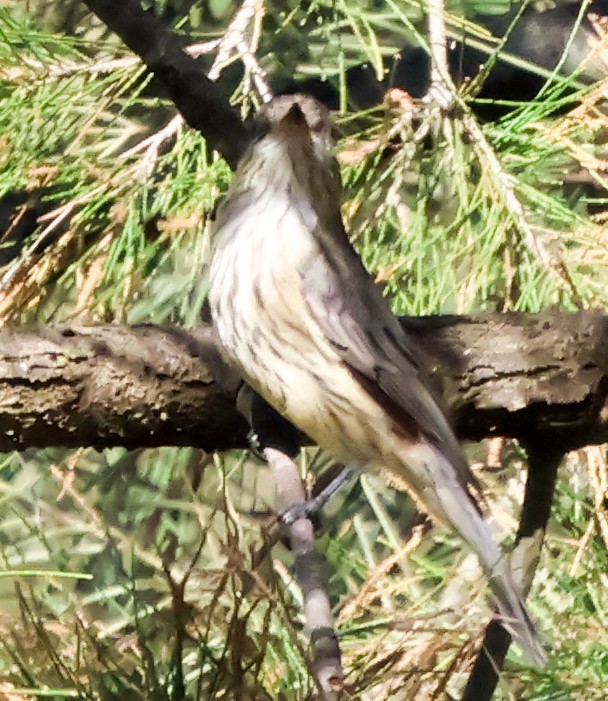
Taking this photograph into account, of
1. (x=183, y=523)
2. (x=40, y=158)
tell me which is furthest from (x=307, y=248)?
(x=183, y=523)

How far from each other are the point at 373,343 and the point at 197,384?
0.25m

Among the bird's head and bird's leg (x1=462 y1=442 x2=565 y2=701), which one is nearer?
bird's leg (x1=462 y1=442 x2=565 y2=701)

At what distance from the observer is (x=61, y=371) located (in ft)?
5.28

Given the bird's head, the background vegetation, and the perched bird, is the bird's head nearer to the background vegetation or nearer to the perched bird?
the perched bird

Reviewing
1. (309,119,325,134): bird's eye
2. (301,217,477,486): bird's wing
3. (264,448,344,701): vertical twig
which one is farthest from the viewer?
(309,119,325,134): bird's eye

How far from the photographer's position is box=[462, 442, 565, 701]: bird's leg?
1.64 m

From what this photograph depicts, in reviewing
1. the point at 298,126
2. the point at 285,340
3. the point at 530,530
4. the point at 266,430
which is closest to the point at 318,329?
the point at 285,340

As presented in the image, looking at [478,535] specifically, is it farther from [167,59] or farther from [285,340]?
[167,59]

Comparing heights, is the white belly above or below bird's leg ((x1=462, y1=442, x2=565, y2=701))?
above

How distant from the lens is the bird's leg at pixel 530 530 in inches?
64.5

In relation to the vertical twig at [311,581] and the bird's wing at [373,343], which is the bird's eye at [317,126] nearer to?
the bird's wing at [373,343]

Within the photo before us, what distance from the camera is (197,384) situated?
5.46 feet

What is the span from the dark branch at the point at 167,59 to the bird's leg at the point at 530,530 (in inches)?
25.5

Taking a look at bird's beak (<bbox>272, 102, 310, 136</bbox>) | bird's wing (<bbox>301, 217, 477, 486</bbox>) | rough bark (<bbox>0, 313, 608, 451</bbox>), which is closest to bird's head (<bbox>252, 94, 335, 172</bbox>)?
bird's beak (<bbox>272, 102, 310, 136</bbox>)
